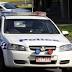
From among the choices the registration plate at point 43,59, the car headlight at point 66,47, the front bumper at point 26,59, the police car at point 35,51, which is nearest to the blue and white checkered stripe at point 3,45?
the police car at point 35,51

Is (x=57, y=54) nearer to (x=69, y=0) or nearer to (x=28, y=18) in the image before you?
(x=28, y=18)

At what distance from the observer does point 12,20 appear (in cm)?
1134

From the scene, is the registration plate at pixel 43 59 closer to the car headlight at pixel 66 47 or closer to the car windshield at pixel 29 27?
the car headlight at pixel 66 47

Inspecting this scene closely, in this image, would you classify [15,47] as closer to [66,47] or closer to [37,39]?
[37,39]

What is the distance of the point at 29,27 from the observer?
11.1 m

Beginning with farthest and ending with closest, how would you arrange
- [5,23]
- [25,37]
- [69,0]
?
1. [69,0]
2. [5,23]
3. [25,37]

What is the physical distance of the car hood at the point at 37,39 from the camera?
31.8 ft

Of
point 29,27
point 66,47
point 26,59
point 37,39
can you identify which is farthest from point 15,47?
point 29,27

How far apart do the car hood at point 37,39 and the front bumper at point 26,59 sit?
26cm

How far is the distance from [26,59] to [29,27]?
1780 mm

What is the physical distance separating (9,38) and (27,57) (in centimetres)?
83

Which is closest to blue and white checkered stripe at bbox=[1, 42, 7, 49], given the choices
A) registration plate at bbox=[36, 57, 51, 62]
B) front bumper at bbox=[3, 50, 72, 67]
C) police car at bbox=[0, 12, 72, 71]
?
police car at bbox=[0, 12, 72, 71]

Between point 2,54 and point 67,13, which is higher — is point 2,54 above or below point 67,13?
above

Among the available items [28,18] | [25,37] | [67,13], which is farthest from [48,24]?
[67,13]
